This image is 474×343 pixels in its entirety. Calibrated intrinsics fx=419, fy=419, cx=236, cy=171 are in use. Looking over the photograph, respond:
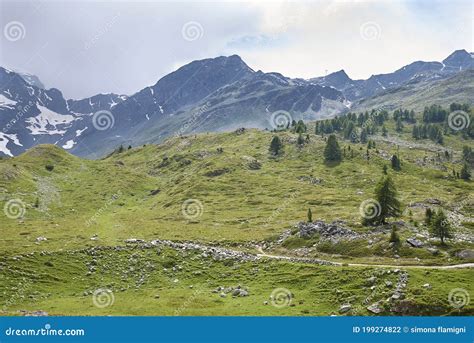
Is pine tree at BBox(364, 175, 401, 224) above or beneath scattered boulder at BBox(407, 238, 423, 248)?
above

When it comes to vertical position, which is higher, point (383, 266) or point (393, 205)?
point (393, 205)

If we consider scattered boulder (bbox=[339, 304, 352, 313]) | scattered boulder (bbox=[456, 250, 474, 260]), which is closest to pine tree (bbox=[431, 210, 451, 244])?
scattered boulder (bbox=[456, 250, 474, 260])

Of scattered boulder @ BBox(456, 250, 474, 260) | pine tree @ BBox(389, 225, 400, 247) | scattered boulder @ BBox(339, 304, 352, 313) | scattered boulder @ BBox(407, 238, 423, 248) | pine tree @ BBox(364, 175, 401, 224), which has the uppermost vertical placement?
pine tree @ BBox(364, 175, 401, 224)

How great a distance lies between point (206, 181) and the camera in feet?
513

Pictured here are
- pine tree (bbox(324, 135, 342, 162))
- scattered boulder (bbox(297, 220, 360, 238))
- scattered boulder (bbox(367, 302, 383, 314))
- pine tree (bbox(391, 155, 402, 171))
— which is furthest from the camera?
pine tree (bbox(324, 135, 342, 162))

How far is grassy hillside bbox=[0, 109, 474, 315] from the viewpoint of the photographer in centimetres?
5222

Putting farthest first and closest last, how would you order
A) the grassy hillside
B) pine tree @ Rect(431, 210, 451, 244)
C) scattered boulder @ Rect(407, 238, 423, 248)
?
pine tree @ Rect(431, 210, 451, 244) < scattered boulder @ Rect(407, 238, 423, 248) < the grassy hillside

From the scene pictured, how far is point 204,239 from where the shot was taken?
83.6m

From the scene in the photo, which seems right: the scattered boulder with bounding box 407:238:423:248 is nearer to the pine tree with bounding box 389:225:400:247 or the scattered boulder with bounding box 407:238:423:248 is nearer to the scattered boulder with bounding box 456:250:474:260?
the pine tree with bounding box 389:225:400:247

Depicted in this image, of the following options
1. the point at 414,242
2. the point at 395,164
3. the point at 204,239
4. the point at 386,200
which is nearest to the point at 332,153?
the point at 395,164

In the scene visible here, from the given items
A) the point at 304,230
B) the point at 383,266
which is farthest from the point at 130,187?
the point at 383,266

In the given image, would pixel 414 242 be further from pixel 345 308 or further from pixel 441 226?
pixel 345 308
